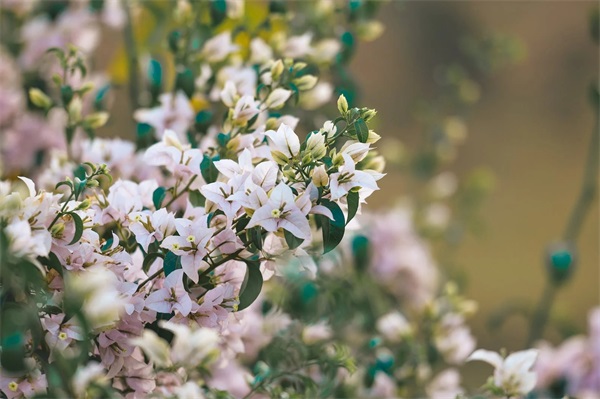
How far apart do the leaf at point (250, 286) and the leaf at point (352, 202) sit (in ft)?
0.19

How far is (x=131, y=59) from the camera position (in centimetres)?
83

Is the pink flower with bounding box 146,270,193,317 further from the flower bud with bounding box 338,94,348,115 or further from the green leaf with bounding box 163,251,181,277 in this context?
the flower bud with bounding box 338,94,348,115

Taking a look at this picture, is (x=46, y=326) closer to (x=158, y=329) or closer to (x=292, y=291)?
(x=158, y=329)

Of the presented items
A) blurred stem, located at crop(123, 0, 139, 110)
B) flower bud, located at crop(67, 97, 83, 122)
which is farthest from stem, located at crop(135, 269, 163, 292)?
blurred stem, located at crop(123, 0, 139, 110)

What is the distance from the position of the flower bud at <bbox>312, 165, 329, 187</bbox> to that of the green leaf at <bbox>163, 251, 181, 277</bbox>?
9 centimetres

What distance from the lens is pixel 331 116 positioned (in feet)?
2.81

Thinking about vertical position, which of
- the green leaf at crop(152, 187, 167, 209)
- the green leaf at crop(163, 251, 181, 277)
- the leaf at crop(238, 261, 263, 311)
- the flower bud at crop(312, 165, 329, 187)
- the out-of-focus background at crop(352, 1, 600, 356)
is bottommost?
the green leaf at crop(163, 251, 181, 277)

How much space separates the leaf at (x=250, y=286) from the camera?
473 millimetres

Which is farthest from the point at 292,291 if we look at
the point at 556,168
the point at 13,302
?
the point at 556,168

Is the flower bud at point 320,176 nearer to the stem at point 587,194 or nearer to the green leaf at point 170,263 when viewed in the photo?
the green leaf at point 170,263

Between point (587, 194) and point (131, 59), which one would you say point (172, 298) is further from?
point (587, 194)

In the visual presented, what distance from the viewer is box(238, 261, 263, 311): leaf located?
1.55 ft

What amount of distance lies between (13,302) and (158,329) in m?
0.11

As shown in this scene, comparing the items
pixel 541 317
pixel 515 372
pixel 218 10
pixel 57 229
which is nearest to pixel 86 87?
pixel 218 10
